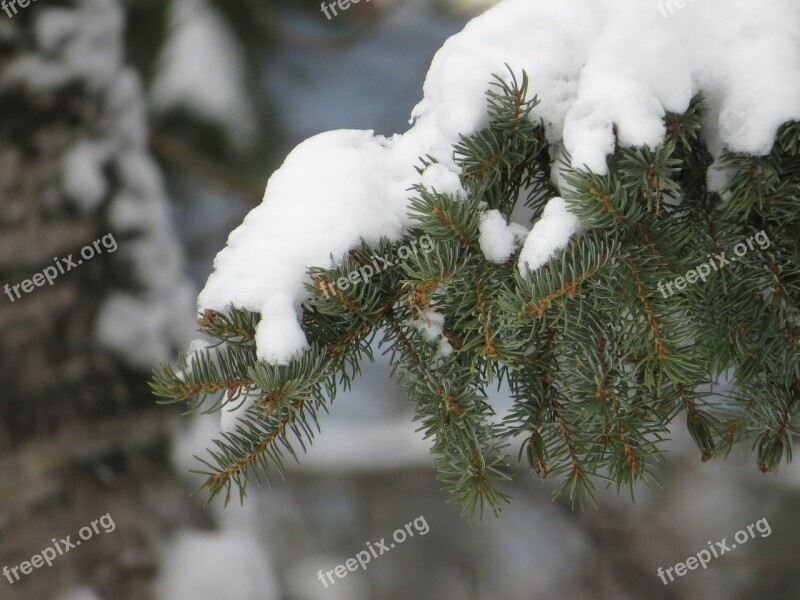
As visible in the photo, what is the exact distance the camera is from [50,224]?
1.26m

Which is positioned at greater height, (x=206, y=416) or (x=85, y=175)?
(x=85, y=175)

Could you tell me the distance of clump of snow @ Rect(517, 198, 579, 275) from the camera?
1.35 ft

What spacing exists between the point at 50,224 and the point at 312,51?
88 cm

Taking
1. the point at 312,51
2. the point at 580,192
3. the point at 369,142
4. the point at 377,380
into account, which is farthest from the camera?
the point at 377,380

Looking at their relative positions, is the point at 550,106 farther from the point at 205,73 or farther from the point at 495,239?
the point at 205,73

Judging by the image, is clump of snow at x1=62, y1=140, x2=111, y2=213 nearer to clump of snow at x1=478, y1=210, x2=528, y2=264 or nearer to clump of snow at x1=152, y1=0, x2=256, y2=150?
clump of snow at x1=152, y1=0, x2=256, y2=150

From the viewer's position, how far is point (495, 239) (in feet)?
1.47

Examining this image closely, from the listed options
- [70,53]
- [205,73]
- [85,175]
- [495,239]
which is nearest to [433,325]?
[495,239]

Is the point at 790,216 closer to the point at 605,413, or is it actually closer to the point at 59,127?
the point at 605,413

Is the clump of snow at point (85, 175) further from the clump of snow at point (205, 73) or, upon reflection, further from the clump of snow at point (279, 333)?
the clump of snow at point (279, 333)


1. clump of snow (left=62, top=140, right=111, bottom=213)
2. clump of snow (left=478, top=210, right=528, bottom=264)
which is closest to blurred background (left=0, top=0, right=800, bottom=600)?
clump of snow (left=62, top=140, right=111, bottom=213)

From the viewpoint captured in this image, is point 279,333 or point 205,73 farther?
point 205,73

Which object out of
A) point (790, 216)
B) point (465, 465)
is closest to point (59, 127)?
point (465, 465)

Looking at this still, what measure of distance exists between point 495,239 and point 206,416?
1.21 m
